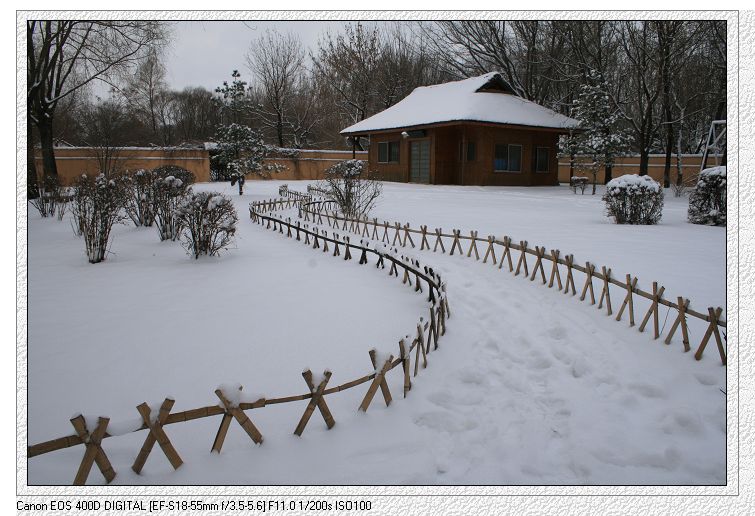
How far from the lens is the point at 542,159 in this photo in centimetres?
2459

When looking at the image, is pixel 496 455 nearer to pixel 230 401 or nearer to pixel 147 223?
pixel 230 401

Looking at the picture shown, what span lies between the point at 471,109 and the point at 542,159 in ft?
18.0

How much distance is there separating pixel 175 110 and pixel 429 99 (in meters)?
14.7

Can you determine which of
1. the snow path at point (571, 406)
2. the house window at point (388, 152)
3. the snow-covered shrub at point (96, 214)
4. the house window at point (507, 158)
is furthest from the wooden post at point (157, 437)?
the house window at point (388, 152)

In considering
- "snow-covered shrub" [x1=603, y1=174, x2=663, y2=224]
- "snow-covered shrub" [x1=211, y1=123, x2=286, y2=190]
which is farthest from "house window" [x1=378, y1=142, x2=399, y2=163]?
"snow-covered shrub" [x1=603, y1=174, x2=663, y2=224]

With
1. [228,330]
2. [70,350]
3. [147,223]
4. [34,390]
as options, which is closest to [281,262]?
[228,330]

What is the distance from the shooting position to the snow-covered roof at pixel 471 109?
70.1 feet

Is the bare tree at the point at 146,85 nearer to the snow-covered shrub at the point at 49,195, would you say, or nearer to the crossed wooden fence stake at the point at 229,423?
the snow-covered shrub at the point at 49,195

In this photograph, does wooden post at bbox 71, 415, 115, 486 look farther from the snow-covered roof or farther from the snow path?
the snow-covered roof

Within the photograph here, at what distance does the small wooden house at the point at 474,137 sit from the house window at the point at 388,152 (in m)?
0.05

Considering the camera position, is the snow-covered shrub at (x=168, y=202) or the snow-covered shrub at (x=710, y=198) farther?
the snow-covered shrub at (x=710, y=198)

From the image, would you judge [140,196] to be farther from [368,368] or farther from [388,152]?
[388,152]

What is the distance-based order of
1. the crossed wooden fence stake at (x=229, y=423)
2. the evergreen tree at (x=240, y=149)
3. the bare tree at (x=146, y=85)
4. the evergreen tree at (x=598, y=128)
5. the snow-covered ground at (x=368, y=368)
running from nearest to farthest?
the crossed wooden fence stake at (x=229, y=423) → the snow-covered ground at (x=368, y=368) → the bare tree at (x=146, y=85) → the evergreen tree at (x=240, y=149) → the evergreen tree at (x=598, y=128)

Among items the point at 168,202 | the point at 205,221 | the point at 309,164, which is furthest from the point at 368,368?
the point at 309,164
